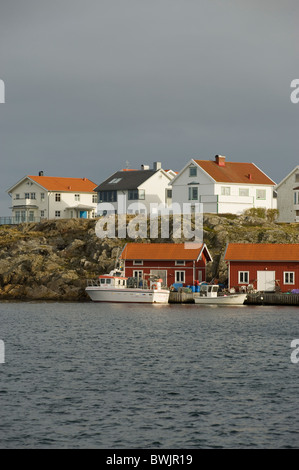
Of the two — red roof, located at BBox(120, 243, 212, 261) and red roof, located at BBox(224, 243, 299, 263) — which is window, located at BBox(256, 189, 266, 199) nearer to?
red roof, located at BBox(120, 243, 212, 261)

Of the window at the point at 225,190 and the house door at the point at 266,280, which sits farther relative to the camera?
the window at the point at 225,190

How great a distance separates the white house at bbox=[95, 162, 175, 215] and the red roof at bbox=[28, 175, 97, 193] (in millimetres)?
9830

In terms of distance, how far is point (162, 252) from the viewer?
86125mm

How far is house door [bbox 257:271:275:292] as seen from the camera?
3167 inches

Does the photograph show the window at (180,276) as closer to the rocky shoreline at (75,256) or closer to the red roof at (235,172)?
the rocky shoreline at (75,256)

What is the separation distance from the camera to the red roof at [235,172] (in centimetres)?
10881

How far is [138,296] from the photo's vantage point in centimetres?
8275

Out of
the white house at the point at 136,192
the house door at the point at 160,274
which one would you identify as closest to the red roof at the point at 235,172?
the white house at the point at 136,192

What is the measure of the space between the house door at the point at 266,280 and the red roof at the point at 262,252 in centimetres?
165
